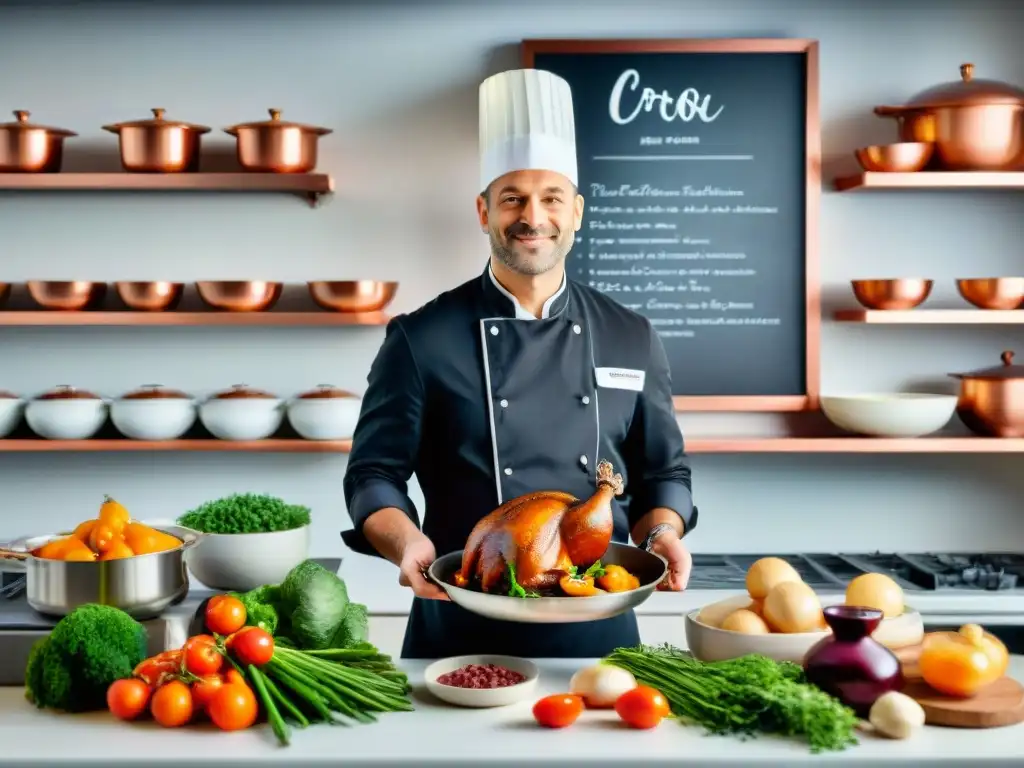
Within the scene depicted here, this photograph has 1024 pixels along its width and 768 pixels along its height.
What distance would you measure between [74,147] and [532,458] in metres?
2.05

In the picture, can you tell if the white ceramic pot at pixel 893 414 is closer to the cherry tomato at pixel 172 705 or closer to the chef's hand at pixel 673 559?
the chef's hand at pixel 673 559

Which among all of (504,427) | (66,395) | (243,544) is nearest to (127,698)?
(243,544)

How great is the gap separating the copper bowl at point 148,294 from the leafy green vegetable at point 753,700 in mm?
2138

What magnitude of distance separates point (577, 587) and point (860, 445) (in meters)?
1.92

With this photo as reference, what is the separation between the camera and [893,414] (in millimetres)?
3191

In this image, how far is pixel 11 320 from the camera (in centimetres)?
320

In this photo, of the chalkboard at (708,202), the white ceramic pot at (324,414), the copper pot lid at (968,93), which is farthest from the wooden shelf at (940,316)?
the white ceramic pot at (324,414)

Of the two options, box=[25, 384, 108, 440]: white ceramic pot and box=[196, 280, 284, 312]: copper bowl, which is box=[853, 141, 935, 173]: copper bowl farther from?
box=[25, 384, 108, 440]: white ceramic pot

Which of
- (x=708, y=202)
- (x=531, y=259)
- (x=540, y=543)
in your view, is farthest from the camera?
(x=708, y=202)

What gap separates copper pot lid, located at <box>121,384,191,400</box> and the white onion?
2.00 metres

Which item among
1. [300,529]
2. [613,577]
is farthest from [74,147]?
[613,577]

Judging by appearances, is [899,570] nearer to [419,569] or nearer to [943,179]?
[943,179]

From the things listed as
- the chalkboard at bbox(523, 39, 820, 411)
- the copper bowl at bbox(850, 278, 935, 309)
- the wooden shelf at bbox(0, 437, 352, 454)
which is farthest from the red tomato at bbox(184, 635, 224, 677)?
the copper bowl at bbox(850, 278, 935, 309)

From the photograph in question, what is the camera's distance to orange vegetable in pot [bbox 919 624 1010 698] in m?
1.51
